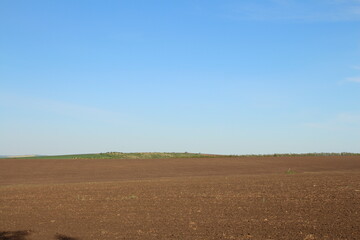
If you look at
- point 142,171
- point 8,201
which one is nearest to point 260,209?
point 8,201

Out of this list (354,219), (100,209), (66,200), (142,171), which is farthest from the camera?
(142,171)

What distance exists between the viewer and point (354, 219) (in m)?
13.4

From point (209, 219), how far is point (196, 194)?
23.1 ft

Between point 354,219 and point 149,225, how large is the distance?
7.01 metres

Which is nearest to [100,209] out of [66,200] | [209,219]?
[66,200]

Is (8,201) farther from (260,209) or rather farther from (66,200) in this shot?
(260,209)

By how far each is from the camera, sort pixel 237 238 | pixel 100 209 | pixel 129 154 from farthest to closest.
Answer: pixel 129 154 → pixel 100 209 → pixel 237 238

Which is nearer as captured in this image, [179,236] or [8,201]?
[179,236]

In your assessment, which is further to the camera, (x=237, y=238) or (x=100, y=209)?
(x=100, y=209)

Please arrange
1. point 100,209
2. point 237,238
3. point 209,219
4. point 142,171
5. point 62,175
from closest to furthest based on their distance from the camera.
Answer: point 237,238
point 209,219
point 100,209
point 62,175
point 142,171

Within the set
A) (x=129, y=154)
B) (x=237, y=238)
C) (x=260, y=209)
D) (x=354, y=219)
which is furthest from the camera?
(x=129, y=154)

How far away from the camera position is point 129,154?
68875 millimetres

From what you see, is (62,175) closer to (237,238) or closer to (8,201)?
(8,201)

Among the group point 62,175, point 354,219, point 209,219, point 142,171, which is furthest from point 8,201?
point 142,171
